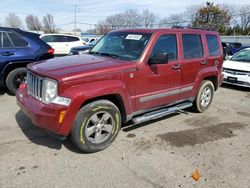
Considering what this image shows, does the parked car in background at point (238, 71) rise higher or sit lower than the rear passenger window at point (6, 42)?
lower

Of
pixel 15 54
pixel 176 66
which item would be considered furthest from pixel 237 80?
pixel 15 54

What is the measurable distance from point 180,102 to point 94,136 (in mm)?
2305

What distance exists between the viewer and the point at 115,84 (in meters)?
3.72

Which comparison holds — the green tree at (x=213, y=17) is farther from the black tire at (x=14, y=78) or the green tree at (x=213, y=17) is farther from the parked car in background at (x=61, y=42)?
the black tire at (x=14, y=78)

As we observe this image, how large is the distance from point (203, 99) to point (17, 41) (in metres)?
4.91

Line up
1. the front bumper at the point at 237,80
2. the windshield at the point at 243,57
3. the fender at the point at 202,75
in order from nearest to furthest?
the fender at the point at 202,75, the front bumper at the point at 237,80, the windshield at the point at 243,57

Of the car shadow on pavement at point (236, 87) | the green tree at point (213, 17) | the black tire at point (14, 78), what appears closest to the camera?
the black tire at point (14, 78)

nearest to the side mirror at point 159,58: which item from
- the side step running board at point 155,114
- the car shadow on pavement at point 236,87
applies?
the side step running board at point 155,114

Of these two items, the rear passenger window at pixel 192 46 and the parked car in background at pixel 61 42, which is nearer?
the rear passenger window at pixel 192 46

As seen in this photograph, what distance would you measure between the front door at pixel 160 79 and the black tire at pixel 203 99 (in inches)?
37.2

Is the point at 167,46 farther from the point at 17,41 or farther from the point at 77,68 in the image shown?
the point at 17,41

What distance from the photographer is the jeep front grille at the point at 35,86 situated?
355 cm

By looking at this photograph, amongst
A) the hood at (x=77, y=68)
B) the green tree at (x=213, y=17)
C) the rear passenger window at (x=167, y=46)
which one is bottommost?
the hood at (x=77, y=68)

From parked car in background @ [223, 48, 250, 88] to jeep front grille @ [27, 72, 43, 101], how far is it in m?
7.07
